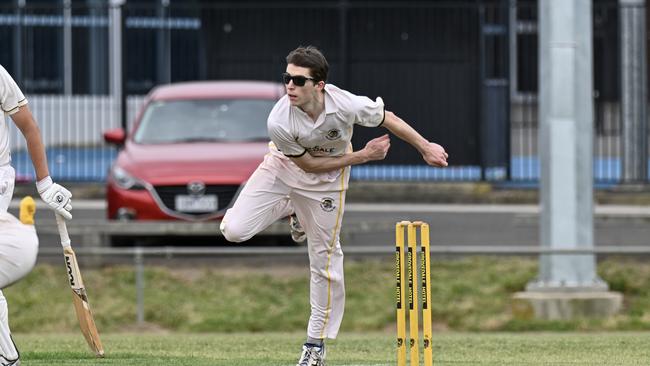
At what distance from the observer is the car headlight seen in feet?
55.9

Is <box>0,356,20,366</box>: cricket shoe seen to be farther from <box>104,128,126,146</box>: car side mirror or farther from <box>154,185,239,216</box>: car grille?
<box>104,128,126,146</box>: car side mirror

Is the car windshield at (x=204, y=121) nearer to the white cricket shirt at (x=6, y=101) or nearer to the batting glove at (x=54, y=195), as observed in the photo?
the batting glove at (x=54, y=195)

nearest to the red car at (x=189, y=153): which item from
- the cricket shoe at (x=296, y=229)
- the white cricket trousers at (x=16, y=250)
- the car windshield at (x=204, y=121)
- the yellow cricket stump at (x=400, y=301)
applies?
the car windshield at (x=204, y=121)

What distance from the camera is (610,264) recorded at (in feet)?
56.9

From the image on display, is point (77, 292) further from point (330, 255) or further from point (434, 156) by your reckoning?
point (434, 156)

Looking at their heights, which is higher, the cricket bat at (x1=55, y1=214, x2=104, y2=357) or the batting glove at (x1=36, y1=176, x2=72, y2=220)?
the batting glove at (x1=36, y1=176, x2=72, y2=220)

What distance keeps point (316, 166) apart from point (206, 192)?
7.67m

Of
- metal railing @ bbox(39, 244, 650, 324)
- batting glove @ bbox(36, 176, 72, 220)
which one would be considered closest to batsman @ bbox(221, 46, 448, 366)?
batting glove @ bbox(36, 176, 72, 220)

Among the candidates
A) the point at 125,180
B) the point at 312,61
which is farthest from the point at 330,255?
the point at 125,180

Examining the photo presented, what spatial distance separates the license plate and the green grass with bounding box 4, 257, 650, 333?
0.64 metres

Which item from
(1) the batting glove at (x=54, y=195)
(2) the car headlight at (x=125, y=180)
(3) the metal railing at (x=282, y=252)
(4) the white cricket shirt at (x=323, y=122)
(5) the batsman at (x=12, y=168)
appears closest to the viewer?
(5) the batsman at (x=12, y=168)

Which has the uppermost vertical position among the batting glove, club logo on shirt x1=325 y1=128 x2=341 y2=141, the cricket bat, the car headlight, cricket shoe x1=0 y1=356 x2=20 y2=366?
club logo on shirt x1=325 y1=128 x2=341 y2=141

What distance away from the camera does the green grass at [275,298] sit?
52.8ft

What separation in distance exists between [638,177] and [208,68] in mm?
6338
